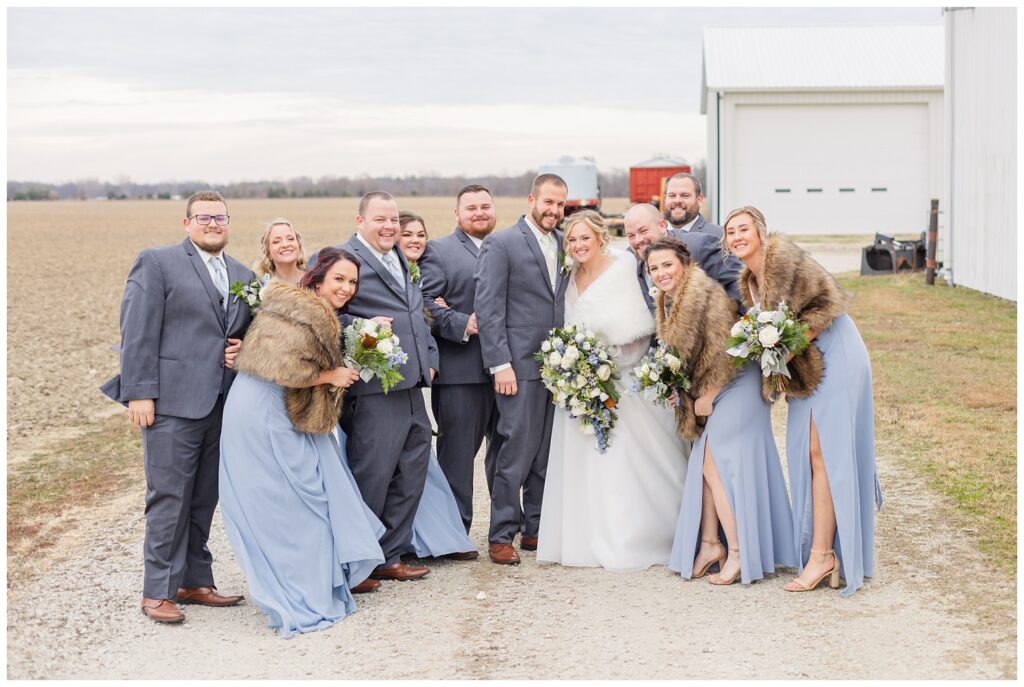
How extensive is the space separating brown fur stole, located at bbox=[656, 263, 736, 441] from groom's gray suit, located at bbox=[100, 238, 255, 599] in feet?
7.63

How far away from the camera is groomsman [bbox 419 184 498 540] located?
7277 millimetres

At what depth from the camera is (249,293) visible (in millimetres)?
6168

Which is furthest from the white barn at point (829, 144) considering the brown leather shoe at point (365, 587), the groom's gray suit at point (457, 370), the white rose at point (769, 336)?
the brown leather shoe at point (365, 587)

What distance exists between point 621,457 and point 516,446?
2.08 feet

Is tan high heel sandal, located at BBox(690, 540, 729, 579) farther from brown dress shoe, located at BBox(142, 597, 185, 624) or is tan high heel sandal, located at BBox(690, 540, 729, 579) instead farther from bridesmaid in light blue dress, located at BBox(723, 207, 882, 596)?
brown dress shoe, located at BBox(142, 597, 185, 624)

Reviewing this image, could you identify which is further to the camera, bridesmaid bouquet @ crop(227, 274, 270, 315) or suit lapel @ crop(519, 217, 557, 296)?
suit lapel @ crop(519, 217, 557, 296)

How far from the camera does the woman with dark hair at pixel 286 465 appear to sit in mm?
5926

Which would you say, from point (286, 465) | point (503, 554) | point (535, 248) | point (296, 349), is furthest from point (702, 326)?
point (286, 465)

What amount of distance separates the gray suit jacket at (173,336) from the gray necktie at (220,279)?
1.5 inches

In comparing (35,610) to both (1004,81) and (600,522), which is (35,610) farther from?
(1004,81)

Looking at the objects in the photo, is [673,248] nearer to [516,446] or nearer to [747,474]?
[747,474]

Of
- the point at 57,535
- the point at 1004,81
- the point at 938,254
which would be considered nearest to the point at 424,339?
the point at 57,535

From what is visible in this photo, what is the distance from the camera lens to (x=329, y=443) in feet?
20.4

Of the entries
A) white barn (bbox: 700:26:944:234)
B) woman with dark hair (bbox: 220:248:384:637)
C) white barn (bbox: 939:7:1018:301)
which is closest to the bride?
woman with dark hair (bbox: 220:248:384:637)
